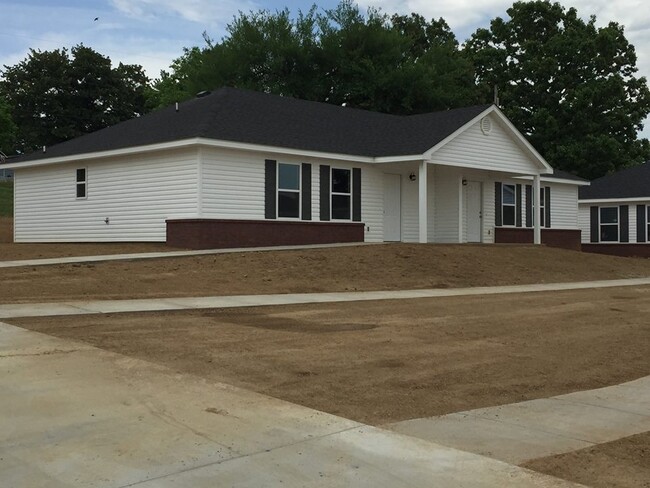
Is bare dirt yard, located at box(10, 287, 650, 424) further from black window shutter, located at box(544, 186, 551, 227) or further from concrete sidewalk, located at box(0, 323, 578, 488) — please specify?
black window shutter, located at box(544, 186, 551, 227)

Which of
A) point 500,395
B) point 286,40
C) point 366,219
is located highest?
point 286,40

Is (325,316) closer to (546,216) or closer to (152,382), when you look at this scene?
(152,382)

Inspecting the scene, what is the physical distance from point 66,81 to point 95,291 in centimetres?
5457

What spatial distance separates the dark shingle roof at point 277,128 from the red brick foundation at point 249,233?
2.44 meters

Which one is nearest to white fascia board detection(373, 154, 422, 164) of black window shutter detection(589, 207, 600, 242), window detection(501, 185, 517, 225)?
window detection(501, 185, 517, 225)

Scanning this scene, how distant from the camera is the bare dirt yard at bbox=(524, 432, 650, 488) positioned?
4.70 m

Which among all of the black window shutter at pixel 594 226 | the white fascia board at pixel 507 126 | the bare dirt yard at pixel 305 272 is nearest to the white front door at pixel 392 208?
the white fascia board at pixel 507 126

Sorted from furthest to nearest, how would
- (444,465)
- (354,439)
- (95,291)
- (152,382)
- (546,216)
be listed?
(546,216) → (95,291) → (152,382) → (354,439) → (444,465)

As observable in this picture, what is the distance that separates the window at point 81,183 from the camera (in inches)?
983

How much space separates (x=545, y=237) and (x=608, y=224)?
6625 millimetres

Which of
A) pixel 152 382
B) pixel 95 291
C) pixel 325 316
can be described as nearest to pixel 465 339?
pixel 325 316

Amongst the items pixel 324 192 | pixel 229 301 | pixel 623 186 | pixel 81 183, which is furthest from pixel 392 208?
pixel 623 186

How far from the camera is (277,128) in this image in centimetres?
2398

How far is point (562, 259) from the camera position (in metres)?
24.0
